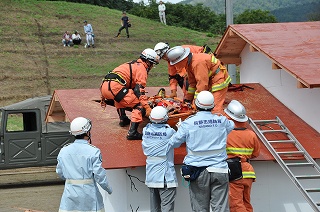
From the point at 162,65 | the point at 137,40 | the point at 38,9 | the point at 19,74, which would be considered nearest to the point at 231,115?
the point at 19,74

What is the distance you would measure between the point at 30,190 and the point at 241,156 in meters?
9.20

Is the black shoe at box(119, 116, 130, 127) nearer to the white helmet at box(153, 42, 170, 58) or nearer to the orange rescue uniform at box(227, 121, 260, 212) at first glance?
the white helmet at box(153, 42, 170, 58)

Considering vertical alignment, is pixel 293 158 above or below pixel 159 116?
below

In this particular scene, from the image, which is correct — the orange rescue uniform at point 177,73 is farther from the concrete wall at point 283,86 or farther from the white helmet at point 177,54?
the concrete wall at point 283,86

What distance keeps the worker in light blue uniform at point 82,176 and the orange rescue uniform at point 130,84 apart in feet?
9.43

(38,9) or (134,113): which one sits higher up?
(38,9)

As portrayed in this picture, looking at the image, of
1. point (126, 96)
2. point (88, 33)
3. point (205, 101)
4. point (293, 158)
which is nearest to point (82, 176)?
point (205, 101)

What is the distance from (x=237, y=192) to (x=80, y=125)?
262cm

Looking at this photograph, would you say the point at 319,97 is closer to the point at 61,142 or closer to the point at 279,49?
the point at 279,49

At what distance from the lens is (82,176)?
29.2ft

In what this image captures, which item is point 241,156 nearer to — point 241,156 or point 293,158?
point 241,156

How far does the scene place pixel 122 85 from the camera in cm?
1195

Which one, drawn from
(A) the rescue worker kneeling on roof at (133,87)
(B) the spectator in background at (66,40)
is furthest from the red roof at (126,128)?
(B) the spectator in background at (66,40)

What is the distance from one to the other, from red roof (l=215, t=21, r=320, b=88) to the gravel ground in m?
5.62
